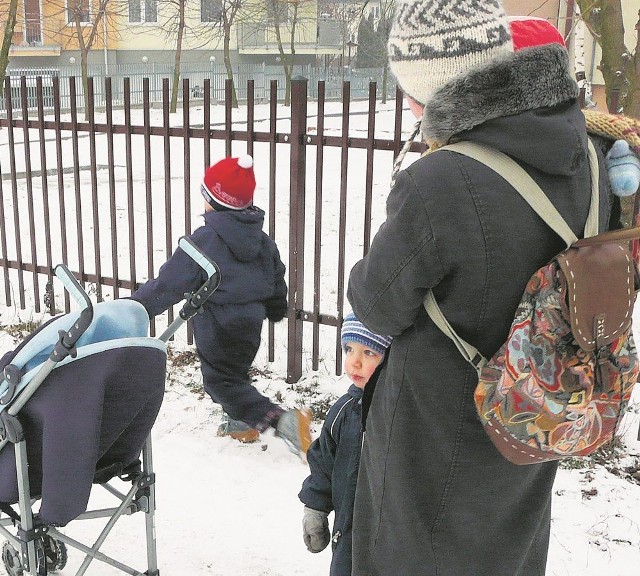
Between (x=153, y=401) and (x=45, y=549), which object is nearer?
(x=153, y=401)

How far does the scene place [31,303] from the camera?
6465 millimetres

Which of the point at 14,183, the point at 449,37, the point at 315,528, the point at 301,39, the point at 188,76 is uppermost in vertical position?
the point at 301,39

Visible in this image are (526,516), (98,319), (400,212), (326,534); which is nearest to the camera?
(400,212)

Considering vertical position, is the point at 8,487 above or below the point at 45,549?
above

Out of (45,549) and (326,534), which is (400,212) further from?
(45,549)

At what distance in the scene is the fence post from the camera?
15.9 feet

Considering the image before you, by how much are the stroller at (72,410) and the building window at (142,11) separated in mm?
34761

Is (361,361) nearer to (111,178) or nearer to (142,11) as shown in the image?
(111,178)

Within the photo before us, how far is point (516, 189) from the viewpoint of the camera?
5.95 feet

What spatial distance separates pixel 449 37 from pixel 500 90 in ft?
0.55

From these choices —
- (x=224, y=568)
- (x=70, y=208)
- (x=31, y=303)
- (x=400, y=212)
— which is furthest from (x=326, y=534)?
(x=70, y=208)

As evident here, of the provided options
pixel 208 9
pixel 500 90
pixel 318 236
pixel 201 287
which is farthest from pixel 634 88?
pixel 208 9

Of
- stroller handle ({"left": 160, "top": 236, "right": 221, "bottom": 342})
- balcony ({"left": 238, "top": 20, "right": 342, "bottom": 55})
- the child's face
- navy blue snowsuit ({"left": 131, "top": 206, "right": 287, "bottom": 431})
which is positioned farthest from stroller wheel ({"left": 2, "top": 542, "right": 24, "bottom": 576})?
A: balcony ({"left": 238, "top": 20, "right": 342, "bottom": 55})

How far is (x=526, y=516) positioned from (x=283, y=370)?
328 cm
